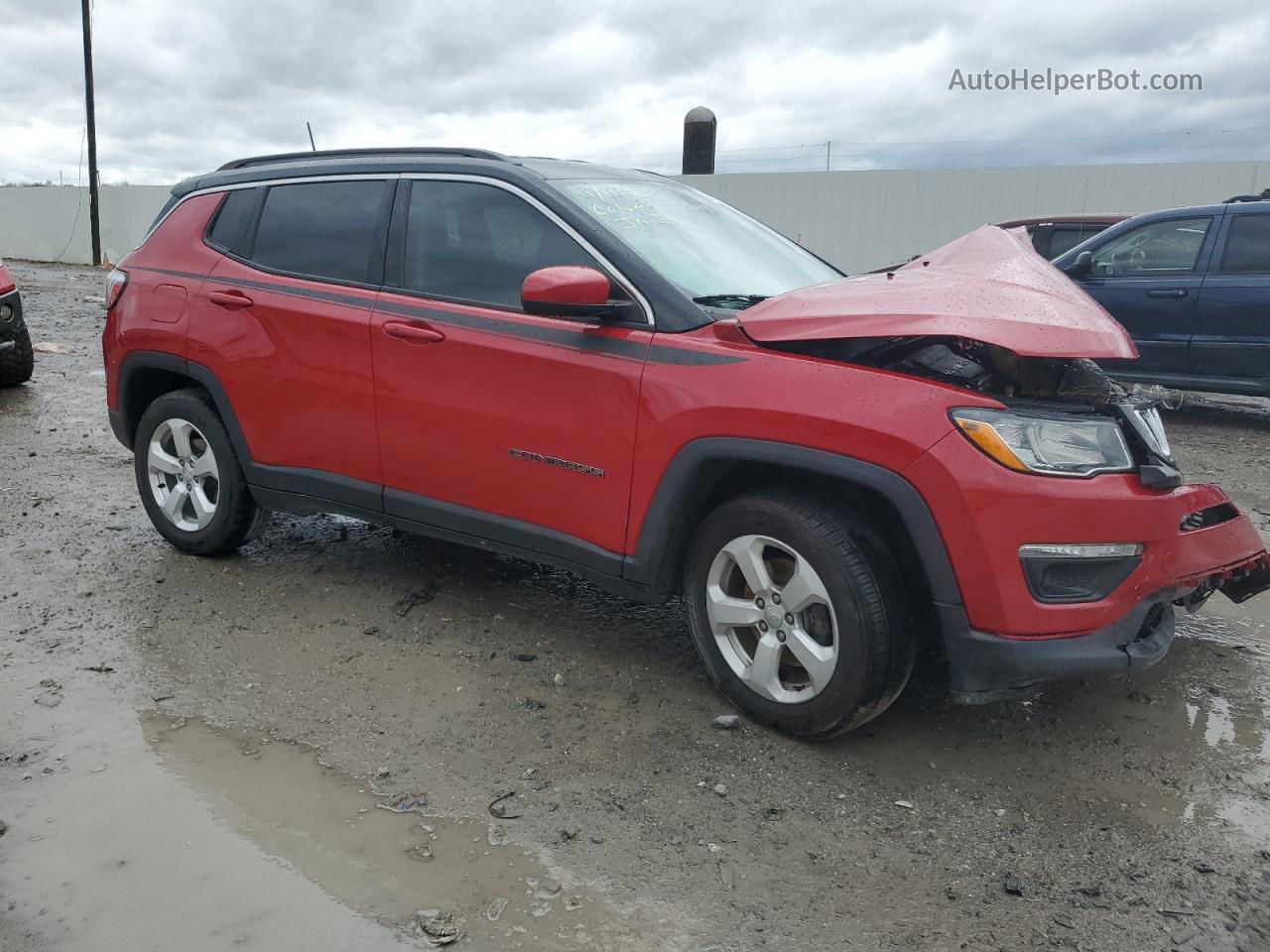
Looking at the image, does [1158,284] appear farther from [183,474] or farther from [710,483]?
[183,474]

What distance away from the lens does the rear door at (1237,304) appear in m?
7.82

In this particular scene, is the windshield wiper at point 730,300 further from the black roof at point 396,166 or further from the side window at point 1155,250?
the side window at point 1155,250

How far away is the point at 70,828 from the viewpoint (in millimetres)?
2666

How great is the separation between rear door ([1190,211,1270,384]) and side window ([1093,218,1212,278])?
7.5 inches

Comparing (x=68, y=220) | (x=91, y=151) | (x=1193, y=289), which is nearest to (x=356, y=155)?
(x=1193, y=289)

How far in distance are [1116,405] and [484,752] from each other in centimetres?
205

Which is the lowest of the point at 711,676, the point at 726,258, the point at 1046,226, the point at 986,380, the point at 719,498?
the point at 711,676

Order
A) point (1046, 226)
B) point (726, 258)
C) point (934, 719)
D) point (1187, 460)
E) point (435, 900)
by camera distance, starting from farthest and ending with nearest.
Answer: point (1046, 226)
point (1187, 460)
point (726, 258)
point (934, 719)
point (435, 900)

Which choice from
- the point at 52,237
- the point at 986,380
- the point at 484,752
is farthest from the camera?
the point at 52,237

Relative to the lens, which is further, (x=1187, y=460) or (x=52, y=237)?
(x=52, y=237)

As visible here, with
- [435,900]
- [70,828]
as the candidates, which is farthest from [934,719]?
[70,828]

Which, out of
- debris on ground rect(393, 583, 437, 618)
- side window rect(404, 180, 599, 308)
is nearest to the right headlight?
side window rect(404, 180, 599, 308)

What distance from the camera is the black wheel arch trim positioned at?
2.75 m

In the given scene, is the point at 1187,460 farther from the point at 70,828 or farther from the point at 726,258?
the point at 70,828
